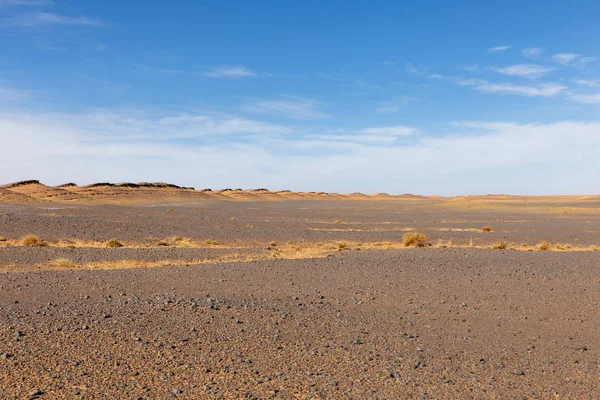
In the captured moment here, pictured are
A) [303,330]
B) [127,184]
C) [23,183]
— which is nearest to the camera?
[303,330]

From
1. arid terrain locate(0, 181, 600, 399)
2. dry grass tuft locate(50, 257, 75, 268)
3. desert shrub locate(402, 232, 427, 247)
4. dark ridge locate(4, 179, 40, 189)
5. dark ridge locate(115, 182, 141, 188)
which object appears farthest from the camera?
dark ridge locate(115, 182, 141, 188)

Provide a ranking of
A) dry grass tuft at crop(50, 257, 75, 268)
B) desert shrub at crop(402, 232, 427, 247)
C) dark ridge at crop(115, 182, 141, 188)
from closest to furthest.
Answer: dry grass tuft at crop(50, 257, 75, 268)
desert shrub at crop(402, 232, 427, 247)
dark ridge at crop(115, 182, 141, 188)

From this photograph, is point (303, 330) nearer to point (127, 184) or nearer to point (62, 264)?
point (62, 264)

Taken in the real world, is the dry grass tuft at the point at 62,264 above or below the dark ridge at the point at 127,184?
below

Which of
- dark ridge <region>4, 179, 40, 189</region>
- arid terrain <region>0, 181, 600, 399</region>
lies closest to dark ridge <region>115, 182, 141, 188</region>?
dark ridge <region>4, 179, 40, 189</region>

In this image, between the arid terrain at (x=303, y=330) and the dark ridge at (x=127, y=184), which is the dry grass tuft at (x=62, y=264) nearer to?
the arid terrain at (x=303, y=330)

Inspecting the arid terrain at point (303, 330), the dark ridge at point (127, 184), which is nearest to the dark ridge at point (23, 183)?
the dark ridge at point (127, 184)

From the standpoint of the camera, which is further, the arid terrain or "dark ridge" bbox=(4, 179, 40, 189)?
"dark ridge" bbox=(4, 179, 40, 189)

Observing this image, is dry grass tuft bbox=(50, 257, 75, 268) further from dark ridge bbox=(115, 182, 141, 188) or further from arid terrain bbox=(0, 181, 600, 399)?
dark ridge bbox=(115, 182, 141, 188)

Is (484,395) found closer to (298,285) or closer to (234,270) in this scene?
(298,285)

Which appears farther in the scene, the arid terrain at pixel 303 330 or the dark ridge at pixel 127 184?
the dark ridge at pixel 127 184

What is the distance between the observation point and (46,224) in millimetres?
31641

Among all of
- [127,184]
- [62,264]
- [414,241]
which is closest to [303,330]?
[62,264]

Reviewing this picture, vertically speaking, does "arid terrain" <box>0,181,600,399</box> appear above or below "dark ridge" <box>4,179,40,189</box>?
below
